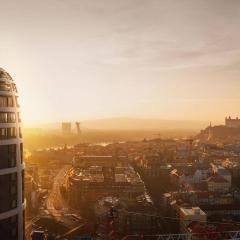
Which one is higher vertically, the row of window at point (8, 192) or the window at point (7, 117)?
the window at point (7, 117)

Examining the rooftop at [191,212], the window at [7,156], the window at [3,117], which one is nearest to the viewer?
the window at [3,117]

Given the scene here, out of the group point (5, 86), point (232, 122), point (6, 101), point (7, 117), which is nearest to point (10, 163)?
point (7, 117)

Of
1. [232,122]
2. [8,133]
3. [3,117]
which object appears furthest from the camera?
[232,122]

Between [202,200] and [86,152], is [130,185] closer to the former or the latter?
[202,200]

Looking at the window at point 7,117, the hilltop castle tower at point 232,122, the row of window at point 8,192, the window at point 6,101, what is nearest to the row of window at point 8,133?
the window at point 7,117

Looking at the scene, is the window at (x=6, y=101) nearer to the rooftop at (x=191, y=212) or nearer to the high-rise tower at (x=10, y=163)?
the high-rise tower at (x=10, y=163)

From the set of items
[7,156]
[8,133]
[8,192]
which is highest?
[8,133]

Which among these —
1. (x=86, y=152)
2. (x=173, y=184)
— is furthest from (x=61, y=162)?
(x=173, y=184)

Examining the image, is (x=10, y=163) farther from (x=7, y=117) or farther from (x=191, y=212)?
(x=191, y=212)
